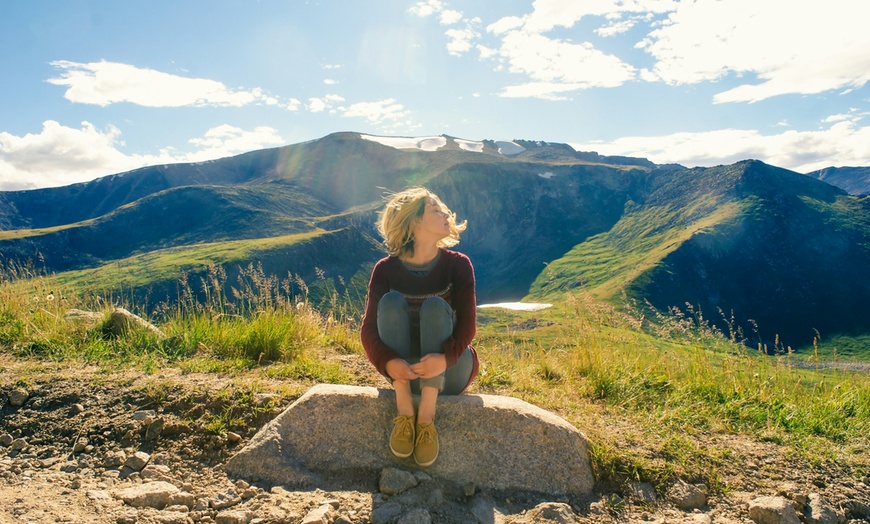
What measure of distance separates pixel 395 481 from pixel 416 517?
0.43 metres

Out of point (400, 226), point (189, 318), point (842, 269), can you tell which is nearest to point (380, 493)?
point (400, 226)

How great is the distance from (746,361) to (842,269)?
15844 centimetres

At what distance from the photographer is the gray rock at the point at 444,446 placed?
3.89 metres

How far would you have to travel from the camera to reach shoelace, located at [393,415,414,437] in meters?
3.91

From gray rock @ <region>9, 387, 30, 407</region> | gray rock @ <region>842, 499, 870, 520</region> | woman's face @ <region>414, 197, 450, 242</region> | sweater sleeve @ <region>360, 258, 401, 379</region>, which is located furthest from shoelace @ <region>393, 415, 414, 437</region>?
gray rock @ <region>9, 387, 30, 407</region>

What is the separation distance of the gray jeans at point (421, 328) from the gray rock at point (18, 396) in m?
3.45

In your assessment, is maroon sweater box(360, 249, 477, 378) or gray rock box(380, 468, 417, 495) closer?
gray rock box(380, 468, 417, 495)

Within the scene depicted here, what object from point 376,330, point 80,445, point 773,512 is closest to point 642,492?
point 773,512

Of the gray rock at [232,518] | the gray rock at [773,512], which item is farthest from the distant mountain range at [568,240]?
the gray rock at [773,512]

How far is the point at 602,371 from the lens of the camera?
19.4 ft

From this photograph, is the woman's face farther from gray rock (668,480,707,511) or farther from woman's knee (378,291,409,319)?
gray rock (668,480,707,511)

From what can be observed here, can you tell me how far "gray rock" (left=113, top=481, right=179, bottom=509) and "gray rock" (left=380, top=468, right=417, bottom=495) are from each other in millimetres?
1471

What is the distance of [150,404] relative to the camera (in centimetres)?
453

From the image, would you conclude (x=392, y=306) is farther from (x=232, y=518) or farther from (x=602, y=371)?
(x=602, y=371)
